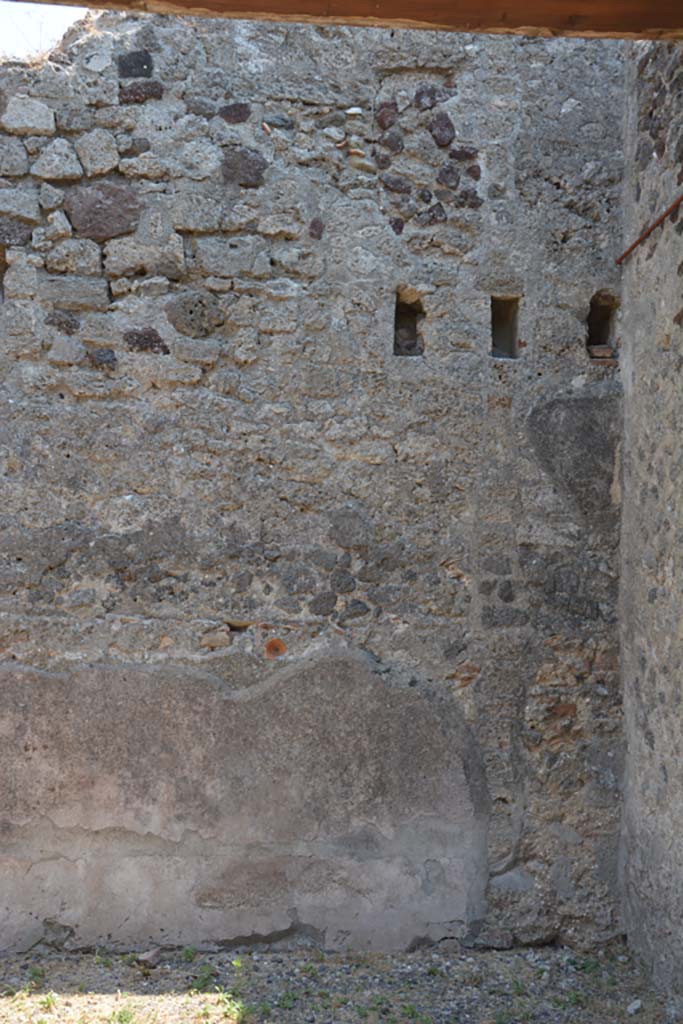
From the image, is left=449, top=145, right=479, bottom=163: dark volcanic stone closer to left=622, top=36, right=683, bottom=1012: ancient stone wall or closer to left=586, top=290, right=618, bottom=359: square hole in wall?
left=622, top=36, right=683, bottom=1012: ancient stone wall

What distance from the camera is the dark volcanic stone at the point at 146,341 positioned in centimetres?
386

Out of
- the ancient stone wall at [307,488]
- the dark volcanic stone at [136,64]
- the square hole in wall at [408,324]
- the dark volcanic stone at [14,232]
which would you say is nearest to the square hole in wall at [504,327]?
the ancient stone wall at [307,488]

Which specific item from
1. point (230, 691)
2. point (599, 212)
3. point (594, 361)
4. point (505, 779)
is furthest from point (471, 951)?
point (599, 212)

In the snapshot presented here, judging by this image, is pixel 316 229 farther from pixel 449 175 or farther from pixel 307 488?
pixel 307 488

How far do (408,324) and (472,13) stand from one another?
1.40 metres

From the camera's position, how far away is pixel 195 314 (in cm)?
390

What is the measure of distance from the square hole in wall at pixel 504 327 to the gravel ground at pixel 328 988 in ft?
7.65

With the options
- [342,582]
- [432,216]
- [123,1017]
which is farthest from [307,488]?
[123,1017]

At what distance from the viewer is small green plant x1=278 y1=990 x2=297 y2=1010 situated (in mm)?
3299

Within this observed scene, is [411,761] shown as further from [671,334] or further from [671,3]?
[671,3]

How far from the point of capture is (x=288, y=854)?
3732mm

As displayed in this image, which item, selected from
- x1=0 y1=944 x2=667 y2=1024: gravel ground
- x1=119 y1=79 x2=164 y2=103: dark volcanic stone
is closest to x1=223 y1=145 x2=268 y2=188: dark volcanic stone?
x1=119 y1=79 x2=164 y2=103: dark volcanic stone

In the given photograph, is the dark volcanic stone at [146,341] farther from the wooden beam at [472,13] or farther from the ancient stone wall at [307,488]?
the wooden beam at [472,13]

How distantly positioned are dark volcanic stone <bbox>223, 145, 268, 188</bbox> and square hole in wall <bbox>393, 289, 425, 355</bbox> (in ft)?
2.36
